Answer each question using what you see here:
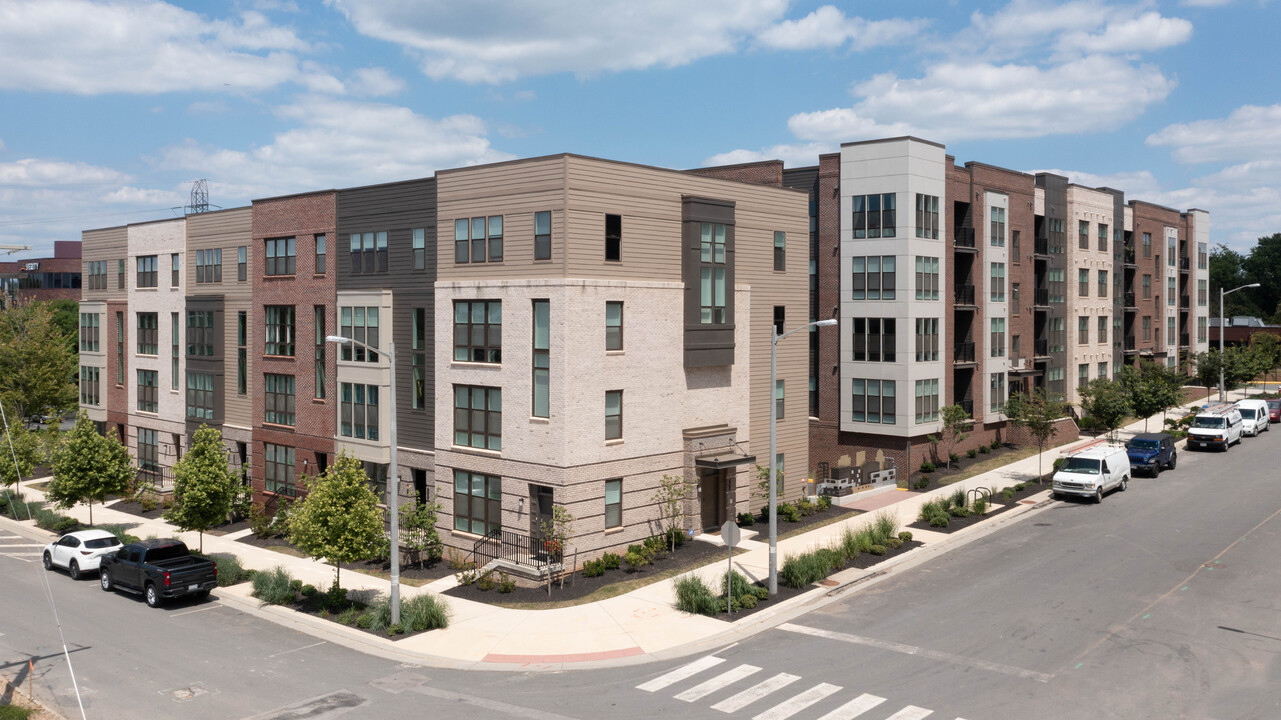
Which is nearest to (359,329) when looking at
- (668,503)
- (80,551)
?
(80,551)

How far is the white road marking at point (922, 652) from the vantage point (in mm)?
20141

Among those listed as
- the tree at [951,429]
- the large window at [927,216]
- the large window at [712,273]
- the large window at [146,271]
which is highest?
the large window at [927,216]

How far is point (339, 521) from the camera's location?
26547 millimetres

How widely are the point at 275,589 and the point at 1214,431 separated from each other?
49.1 meters

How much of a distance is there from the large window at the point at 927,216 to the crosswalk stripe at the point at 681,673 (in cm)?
2952

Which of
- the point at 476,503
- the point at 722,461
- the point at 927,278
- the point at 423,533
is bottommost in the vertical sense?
the point at 423,533

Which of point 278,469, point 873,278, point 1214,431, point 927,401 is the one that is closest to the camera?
point 278,469

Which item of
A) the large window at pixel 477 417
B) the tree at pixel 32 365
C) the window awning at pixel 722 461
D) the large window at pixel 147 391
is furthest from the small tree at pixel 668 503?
the tree at pixel 32 365

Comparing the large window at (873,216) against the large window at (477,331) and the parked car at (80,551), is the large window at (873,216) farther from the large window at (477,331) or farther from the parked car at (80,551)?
the parked car at (80,551)

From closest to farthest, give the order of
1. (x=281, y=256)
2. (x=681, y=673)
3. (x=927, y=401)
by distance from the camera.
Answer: (x=681, y=673)
(x=281, y=256)
(x=927, y=401)

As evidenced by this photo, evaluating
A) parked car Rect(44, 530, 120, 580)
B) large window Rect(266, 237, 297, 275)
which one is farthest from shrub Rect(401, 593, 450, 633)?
large window Rect(266, 237, 297, 275)

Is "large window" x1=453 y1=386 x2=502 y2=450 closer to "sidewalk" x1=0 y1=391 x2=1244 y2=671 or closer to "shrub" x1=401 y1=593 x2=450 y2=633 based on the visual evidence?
"sidewalk" x1=0 y1=391 x2=1244 y2=671

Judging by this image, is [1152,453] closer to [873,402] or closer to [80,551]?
[873,402]

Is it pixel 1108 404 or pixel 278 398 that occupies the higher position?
pixel 278 398
